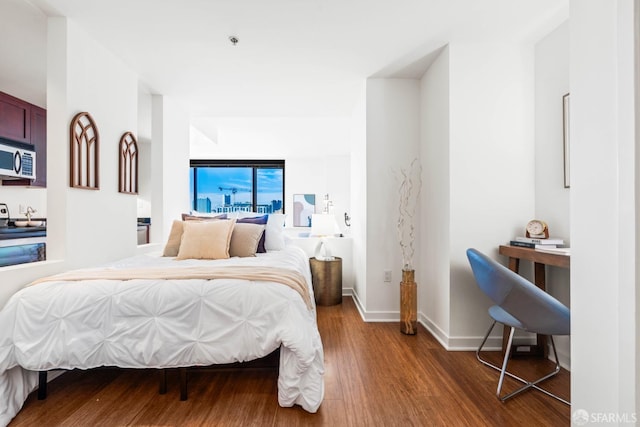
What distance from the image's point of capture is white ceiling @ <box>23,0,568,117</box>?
2.19m

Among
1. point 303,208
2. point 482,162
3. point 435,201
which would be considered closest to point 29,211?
point 435,201

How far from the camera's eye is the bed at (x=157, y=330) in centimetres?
175

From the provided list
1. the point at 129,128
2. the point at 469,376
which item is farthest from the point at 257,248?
the point at 469,376

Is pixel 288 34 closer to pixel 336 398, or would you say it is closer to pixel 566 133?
pixel 566 133

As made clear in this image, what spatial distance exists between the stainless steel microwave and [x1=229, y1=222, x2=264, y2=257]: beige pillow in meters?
2.48

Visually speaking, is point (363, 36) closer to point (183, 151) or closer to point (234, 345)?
point (234, 345)

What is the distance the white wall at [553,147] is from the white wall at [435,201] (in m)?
0.71

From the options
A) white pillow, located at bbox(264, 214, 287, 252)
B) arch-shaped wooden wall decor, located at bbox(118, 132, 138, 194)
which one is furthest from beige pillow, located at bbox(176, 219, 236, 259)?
arch-shaped wooden wall decor, located at bbox(118, 132, 138, 194)

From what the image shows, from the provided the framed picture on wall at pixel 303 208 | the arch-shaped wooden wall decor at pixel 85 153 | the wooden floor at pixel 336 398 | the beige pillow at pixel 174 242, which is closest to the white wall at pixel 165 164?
the beige pillow at pixel 174 242

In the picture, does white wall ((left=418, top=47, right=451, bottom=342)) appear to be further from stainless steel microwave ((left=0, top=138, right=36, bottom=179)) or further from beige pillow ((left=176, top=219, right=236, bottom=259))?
stainless steel microwave ((left=0, top=138, right=36, bottom=179))

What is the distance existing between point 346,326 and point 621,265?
2.49 metres

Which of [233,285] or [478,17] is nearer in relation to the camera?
[233,285]

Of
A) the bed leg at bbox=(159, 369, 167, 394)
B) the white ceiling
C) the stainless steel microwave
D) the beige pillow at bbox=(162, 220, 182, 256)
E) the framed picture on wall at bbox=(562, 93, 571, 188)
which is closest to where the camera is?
the bed leg at bbox=(159, 369, 167, 394)

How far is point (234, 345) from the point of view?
71.2 inches
